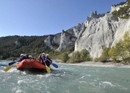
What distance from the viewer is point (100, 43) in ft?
298

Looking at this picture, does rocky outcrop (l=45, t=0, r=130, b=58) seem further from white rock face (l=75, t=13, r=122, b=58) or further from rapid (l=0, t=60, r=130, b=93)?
rapid (l=0, t=60, r=130, b=93)

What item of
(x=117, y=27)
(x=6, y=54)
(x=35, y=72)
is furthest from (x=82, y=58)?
(x=6, y=54)

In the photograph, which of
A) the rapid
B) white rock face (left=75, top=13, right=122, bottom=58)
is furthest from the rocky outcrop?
the rapid

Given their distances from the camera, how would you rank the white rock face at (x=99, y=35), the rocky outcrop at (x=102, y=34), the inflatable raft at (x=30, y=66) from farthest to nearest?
the white rock face at (x=99, y=35) < the rocky outcrop at (x=102, y=34) < the inflatable raft at (x=30, y=66)

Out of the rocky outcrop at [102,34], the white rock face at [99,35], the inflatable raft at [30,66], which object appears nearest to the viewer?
the inflatable raft at [30,66]

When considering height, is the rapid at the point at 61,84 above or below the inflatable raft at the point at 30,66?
below

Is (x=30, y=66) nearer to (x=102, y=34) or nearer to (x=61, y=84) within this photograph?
(x=61, y=84)

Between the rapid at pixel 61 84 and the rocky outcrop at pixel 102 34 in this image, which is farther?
the rocky outcrop at pixel 102 34

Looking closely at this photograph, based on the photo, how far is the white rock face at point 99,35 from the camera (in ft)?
291

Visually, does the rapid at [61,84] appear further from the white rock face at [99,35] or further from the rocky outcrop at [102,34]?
the white rock face at [99,35]

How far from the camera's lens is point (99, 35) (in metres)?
96.0

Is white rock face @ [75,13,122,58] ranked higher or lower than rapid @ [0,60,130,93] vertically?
higher

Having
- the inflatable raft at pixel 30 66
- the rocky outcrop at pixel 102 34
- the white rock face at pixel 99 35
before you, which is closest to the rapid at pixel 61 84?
the inflatable raft at pixel 30 66

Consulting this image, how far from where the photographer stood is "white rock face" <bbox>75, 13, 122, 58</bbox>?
88.7m
